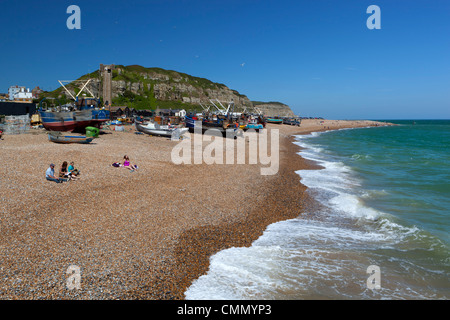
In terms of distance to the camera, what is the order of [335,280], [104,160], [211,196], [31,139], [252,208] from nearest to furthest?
[335,280]
[252,208]
[211,196]
[104,160]
[31,139]

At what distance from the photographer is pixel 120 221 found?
10.3 metres

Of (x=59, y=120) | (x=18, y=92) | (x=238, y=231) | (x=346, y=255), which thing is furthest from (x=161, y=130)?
(x=18, y=92)

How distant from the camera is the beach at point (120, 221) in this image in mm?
6977

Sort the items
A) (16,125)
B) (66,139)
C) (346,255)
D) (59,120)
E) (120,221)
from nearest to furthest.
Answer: (346,255)
(120,221)
(66,139)
(16,125)
(59,120)

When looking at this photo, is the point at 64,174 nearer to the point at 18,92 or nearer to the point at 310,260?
the point at 310,260

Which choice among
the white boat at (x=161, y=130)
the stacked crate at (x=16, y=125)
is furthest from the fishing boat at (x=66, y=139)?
the white boat at (x=161, y=130)

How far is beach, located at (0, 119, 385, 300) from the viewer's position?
22.9 ft

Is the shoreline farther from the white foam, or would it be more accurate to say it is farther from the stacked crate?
the stacked crate

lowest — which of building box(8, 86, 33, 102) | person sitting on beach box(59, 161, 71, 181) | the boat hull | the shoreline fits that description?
the shoreline

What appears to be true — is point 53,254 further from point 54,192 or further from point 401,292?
point 401,292

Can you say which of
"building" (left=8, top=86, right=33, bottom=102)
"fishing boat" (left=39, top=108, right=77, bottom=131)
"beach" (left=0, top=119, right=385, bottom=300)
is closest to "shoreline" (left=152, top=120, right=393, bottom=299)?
"beach" (left=0, top=119, right=385, bottom=300)

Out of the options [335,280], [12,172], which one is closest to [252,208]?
[335,280]

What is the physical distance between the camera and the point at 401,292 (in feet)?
26.0
